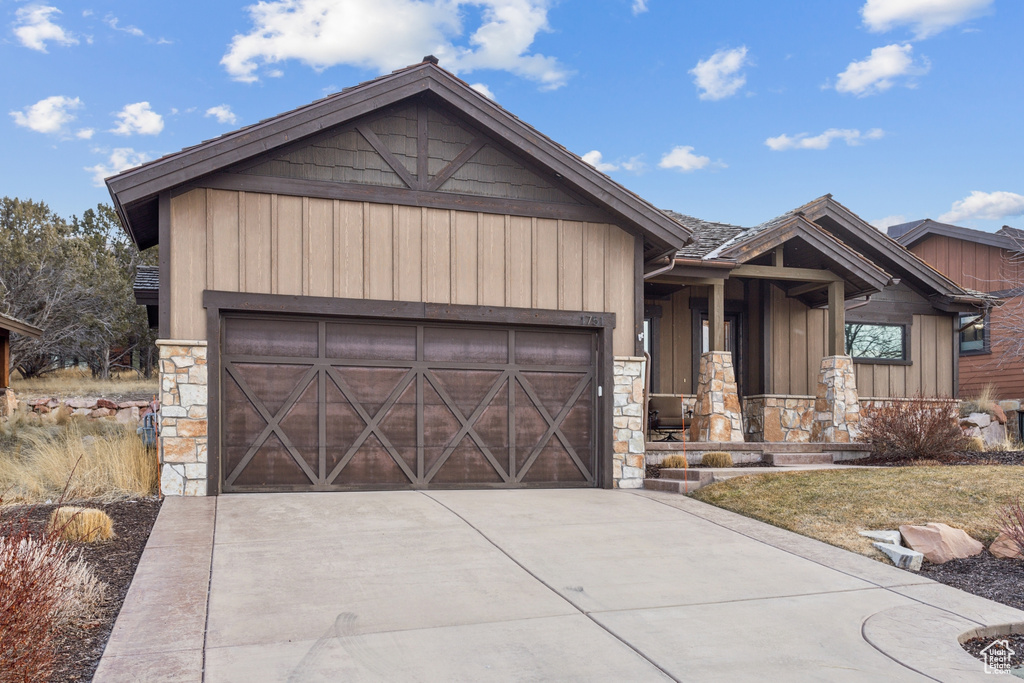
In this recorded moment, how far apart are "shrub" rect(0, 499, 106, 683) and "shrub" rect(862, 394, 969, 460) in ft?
38.8

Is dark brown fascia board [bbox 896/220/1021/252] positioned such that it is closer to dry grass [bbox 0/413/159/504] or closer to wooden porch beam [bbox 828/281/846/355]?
wooden porch beam [bbox 828/281/846/355]

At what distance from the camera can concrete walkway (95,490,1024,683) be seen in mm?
5066

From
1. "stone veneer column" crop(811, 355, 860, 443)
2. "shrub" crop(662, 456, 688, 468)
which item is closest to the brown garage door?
"shrub" crop(662, 456, 688, 468)

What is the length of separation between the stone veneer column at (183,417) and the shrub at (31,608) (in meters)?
4.42

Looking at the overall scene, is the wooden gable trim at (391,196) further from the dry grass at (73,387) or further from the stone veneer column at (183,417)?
the dry grass at (73,387)

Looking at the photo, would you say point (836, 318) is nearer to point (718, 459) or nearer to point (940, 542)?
point (718, 459)

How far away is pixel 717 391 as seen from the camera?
48.3 feet

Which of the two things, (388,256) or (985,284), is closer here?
(388,256)

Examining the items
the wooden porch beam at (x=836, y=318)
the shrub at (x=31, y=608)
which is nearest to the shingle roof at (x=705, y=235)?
the wooden porch beam at (x=836, y=318)

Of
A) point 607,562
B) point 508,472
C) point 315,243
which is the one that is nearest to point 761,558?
point 607,562

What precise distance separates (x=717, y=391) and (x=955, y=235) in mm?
13983

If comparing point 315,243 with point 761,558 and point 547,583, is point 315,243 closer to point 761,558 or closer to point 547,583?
point 547,583

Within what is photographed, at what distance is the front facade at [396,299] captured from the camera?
34.1 feet

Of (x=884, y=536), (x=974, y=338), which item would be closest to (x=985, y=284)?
(x=974, y=338)
